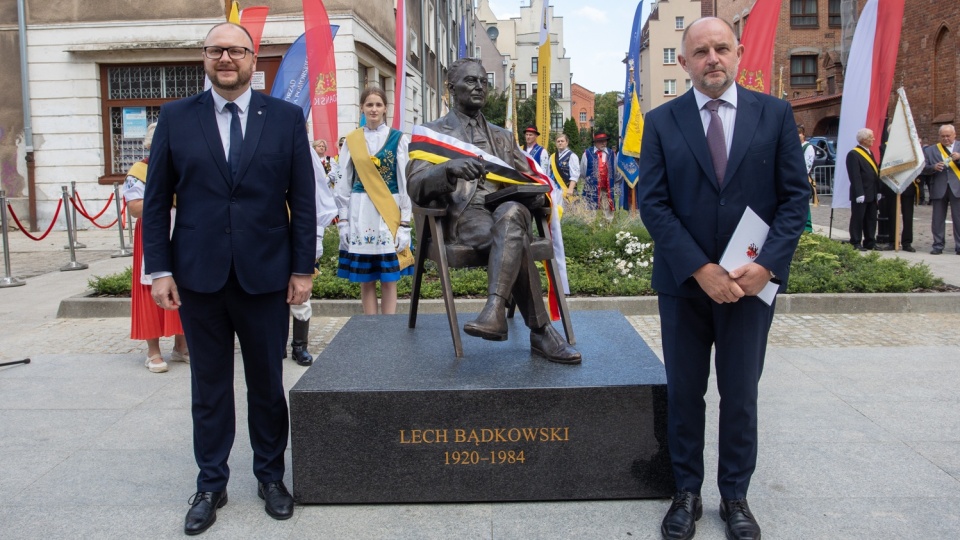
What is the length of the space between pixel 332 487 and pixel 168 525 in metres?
0.71

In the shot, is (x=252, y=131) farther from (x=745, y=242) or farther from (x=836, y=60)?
(x=836, y=60)

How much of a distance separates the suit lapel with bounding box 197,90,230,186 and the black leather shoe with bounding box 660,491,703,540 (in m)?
2.29

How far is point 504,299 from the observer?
4148 millimetres

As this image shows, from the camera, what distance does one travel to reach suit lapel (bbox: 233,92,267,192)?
3424 mm

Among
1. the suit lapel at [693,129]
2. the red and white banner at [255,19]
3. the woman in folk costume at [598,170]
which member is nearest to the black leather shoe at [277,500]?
the suit lapel at [693,129]

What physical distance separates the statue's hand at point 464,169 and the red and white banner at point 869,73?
853 centimetres

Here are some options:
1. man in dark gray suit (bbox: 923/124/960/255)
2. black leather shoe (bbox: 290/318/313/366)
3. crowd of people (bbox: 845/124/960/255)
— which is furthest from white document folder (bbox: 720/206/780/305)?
man in dark gray suit (bbox: 923/124/960/255)

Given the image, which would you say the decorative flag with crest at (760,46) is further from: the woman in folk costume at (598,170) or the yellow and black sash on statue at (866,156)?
the woman in folk costume at (598,170)

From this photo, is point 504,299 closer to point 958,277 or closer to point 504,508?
point 504,508

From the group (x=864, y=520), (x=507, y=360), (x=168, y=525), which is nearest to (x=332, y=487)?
(x=168, y=525)

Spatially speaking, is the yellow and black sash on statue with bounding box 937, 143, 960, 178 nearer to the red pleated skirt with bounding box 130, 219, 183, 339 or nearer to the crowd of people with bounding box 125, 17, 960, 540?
Result: the crowd of people with bounding box 125, 17, 960, 540

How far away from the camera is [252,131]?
3.48 metres

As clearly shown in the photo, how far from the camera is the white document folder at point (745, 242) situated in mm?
3098

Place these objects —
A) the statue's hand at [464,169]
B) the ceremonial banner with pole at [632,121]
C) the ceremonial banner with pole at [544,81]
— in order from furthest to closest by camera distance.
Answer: the ceremonial banner with pole at [632,121]
the ceremonial banner with pole at [544,81]
the statue's hand at [464,169]
